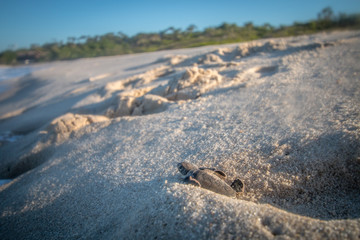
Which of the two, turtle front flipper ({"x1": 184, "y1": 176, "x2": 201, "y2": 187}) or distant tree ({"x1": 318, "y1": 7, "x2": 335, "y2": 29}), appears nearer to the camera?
turtle front flipper ({"x1": 184, "y1": 176, "x2": 201, "y2": 187})

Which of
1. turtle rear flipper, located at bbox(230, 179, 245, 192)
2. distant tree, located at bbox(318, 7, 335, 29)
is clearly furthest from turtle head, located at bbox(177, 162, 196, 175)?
distant tree, located at bbox(318, 7, 335, 29)

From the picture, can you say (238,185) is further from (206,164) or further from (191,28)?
(191,28)

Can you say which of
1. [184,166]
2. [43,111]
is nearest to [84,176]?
[184,166]

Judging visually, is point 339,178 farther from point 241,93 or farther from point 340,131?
point 241,93

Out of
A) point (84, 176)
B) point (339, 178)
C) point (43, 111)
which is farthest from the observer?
point (43, 111)

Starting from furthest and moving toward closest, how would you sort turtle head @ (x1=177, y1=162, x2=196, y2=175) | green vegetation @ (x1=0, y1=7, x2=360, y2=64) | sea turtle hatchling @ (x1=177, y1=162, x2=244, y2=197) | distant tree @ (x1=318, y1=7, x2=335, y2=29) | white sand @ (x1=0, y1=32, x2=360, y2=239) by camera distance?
green vegetation @ (x1=0, y1=7, x2=360, y2=64)
distant tree @ (x1=318, y1=7, x2=335, y2=29)
turtle head @ (x1=177, y1=162, x2=196, y2=175)
sea turtle hatchling @ (x1=177, y1=162, x2=244, y2=197)
white sand @ (x1=0, y1=32, x2=360, y2=239)

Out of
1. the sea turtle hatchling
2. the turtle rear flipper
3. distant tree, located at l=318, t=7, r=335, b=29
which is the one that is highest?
distant tree, located at l=318, t=7, r=335, b=29

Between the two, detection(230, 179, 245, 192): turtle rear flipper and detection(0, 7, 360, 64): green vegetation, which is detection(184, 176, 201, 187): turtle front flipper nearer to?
detection(230, 179, 245, 192): turtle rear flipper

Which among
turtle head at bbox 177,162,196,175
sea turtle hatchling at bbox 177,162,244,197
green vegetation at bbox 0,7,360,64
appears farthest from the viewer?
green vegetation at bbox 0,7,360,64
